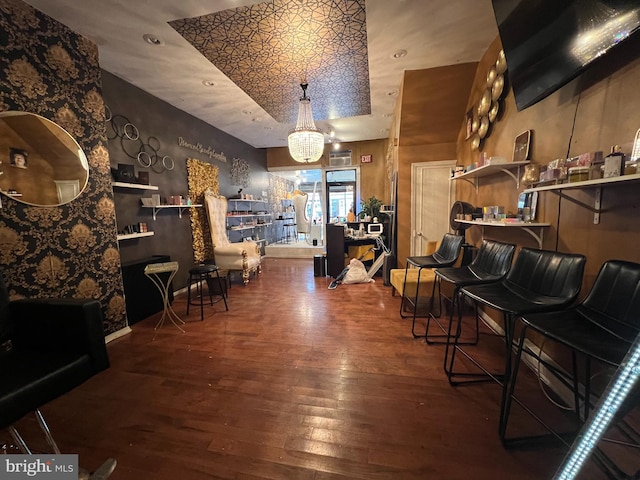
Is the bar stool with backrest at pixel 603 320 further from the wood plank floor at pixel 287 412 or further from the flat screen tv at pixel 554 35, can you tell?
the flat screen tv at pixel 554 35

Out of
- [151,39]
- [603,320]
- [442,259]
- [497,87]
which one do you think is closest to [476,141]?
[497,87]

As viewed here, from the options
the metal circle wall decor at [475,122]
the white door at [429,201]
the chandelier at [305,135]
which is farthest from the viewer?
the white door at [429,201]

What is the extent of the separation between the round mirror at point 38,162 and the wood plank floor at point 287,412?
154cm

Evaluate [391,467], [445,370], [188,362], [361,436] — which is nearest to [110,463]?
[188,362]

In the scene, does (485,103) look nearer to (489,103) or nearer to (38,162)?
(489,103)

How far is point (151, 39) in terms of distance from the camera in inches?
96.4

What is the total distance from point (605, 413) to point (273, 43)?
3369mm

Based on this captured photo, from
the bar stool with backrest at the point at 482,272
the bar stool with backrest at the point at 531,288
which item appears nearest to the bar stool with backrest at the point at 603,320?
the bar stool with backrest at the point at 531,288

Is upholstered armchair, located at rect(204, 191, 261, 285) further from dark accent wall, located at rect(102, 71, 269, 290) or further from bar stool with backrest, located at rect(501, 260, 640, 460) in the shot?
bar stool with backrest, located at rect(501, 260, 640, 460)

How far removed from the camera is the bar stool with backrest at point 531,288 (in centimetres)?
132

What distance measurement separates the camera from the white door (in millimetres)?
4027

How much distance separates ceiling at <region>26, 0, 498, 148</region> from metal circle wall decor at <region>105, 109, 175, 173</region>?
57 cm

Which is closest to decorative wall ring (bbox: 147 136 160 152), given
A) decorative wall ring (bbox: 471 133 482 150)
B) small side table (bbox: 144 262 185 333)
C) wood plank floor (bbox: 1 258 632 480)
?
small side table (bbox: 144 262 185 333)

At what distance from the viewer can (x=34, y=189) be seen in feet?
6.80
